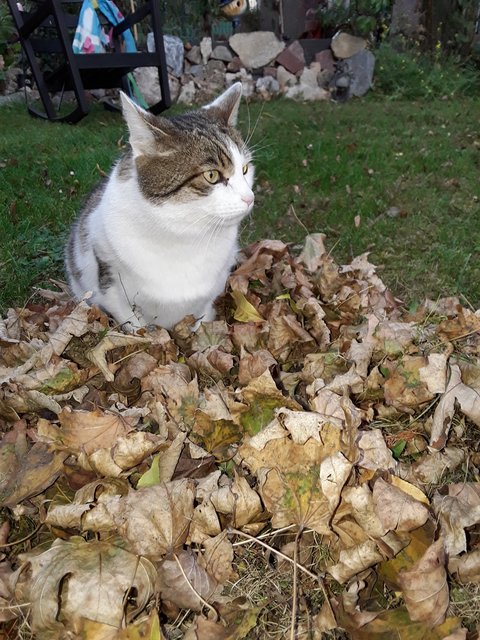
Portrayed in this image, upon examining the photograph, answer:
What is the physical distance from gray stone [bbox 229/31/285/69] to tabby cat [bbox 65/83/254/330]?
6.27 metres

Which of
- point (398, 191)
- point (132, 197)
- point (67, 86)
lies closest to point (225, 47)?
point (67, 86)

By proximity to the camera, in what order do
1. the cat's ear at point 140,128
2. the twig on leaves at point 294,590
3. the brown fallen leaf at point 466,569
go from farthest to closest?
the cat's ear at point 140,128
the brown fallen leaf at point 466,569
the twig on leaves at point 294,590

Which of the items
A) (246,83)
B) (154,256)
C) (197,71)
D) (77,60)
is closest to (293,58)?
(246,83)

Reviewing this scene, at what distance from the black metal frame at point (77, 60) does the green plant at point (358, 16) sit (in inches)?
130

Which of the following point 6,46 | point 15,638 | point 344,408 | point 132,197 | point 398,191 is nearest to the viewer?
point 15,638

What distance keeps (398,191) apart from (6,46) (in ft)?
20.1

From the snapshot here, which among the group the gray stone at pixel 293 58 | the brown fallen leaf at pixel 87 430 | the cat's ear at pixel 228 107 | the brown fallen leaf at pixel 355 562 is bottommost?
the gray stone at pixel 293 58

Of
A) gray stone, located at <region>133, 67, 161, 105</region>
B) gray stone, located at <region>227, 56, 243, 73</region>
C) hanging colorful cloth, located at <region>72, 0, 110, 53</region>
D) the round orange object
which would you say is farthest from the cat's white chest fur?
the round orange object

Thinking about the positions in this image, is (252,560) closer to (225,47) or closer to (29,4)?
(225,47)

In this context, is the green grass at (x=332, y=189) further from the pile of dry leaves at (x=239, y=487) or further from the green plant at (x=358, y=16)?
the green plant at (x=358, y=16)

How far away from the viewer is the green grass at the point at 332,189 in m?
3.46

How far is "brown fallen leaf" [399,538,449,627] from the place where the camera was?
3.79 feet

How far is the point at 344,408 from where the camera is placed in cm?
146

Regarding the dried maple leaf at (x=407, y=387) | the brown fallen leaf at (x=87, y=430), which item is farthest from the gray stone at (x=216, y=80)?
the brown fallen leaf at (x=87, y=430)
